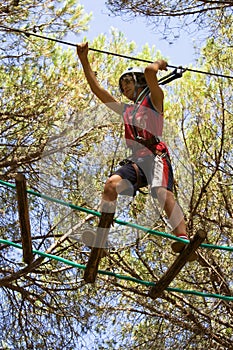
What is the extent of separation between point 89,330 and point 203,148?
6.82ft

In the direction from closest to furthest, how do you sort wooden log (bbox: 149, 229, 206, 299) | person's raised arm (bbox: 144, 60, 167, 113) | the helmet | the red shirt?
wooden log (bbox: 149, 229, 206, 299) → person's raised arm (bbox: 144, 60, 167, 113) → the red shirt → the helmet

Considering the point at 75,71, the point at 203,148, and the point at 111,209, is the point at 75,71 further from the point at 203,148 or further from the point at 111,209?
the point at 111,209

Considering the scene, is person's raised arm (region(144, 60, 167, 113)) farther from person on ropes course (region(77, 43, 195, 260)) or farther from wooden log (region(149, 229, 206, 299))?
wooden log (region(149, 229, 206, 299))

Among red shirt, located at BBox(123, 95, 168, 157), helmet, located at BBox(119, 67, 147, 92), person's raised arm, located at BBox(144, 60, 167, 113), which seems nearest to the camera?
person's raised arm, located at BBox(144, 60, 167, 113)

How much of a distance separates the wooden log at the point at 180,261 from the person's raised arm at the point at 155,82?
0.76 m

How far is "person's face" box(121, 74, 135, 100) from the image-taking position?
3.91 m

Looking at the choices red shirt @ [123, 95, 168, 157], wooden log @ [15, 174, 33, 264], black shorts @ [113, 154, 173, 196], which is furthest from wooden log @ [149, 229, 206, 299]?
wooden log @ [15, 174, 33, 264]

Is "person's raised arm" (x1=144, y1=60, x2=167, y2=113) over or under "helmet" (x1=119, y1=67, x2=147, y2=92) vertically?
under

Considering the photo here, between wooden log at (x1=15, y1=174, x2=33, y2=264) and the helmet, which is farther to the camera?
the helmet

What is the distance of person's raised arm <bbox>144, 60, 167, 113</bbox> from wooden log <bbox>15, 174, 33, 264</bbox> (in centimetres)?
84

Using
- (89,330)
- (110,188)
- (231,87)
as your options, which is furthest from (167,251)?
(110,188)

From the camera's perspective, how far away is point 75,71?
6539 millimetres

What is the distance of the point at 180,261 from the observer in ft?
11.4

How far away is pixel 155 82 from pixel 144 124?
25 cm
